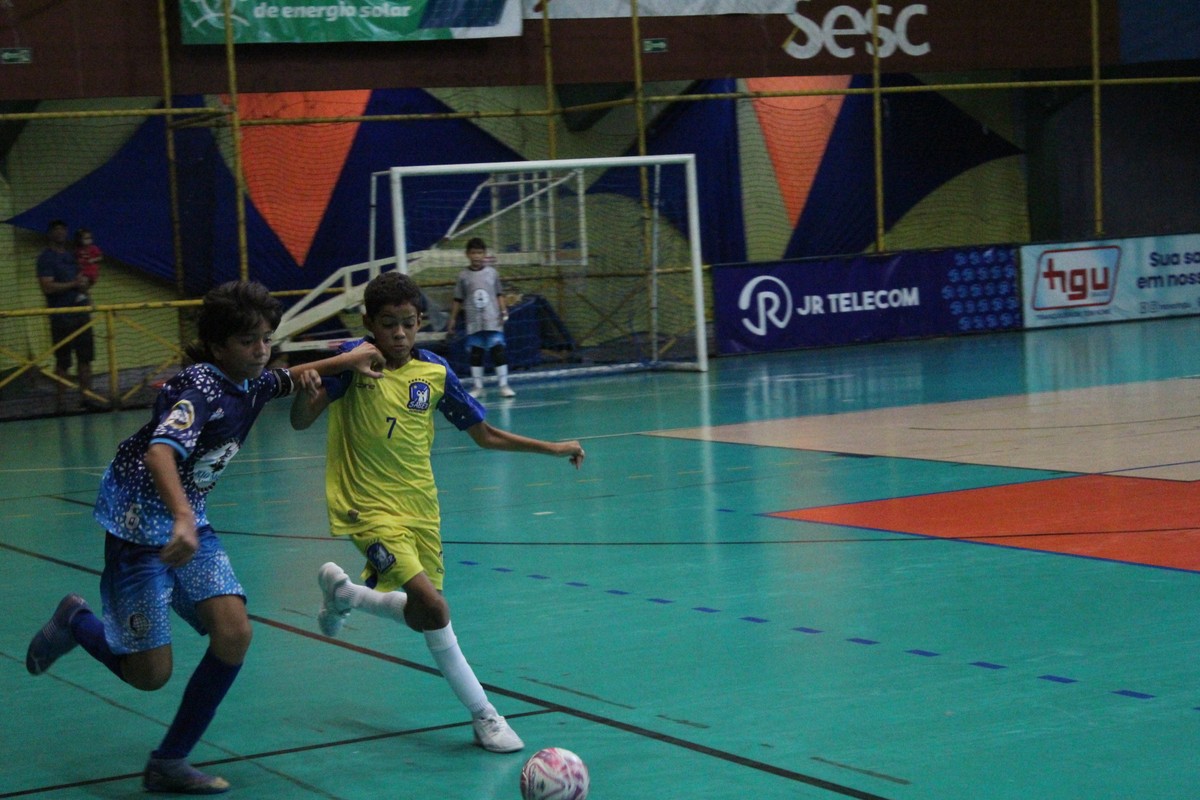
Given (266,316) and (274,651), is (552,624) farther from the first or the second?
(266,316)

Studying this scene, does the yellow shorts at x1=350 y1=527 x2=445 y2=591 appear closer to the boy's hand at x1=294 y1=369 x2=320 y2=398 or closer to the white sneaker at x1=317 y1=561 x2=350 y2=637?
the white sneaker at x1=317 y1=561 x2=350 y2=637

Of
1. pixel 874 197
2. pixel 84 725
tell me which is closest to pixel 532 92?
pixel 874 197

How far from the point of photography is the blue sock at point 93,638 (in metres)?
5.02

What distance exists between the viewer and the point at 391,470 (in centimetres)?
561

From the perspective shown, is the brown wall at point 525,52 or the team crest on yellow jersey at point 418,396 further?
the brown wall at point 525,52

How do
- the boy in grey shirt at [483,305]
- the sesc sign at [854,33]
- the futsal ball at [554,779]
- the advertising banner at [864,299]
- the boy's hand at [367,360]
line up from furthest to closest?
1. the sesc sign at [854,33]
2. the advertising banner at [864,299]
3. the boy in grey shirt at [483,305]
4. the boy's hand at [367,360]
5. the futsal ball at [554,779]

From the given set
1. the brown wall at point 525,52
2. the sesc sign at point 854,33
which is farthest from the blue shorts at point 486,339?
the sesc sign at point 854,33

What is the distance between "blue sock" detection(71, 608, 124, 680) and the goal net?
16.1 m

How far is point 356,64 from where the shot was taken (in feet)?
74.7

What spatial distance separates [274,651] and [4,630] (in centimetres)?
151

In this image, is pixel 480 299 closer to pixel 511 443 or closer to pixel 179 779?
pixel 511 443

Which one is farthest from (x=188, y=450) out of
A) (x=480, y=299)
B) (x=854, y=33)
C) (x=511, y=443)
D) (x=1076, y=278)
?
(x=1076, y=278)

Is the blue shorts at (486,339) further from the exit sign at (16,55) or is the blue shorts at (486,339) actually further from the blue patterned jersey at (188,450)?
the blue patterned jersey at (188,450)

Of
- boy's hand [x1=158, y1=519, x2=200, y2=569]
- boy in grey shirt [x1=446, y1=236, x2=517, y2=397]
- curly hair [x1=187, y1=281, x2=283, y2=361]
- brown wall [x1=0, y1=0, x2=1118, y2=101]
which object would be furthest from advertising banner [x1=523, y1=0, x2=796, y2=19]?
boy's hand [x1=158, y1=519, x2=200, y2=569]
